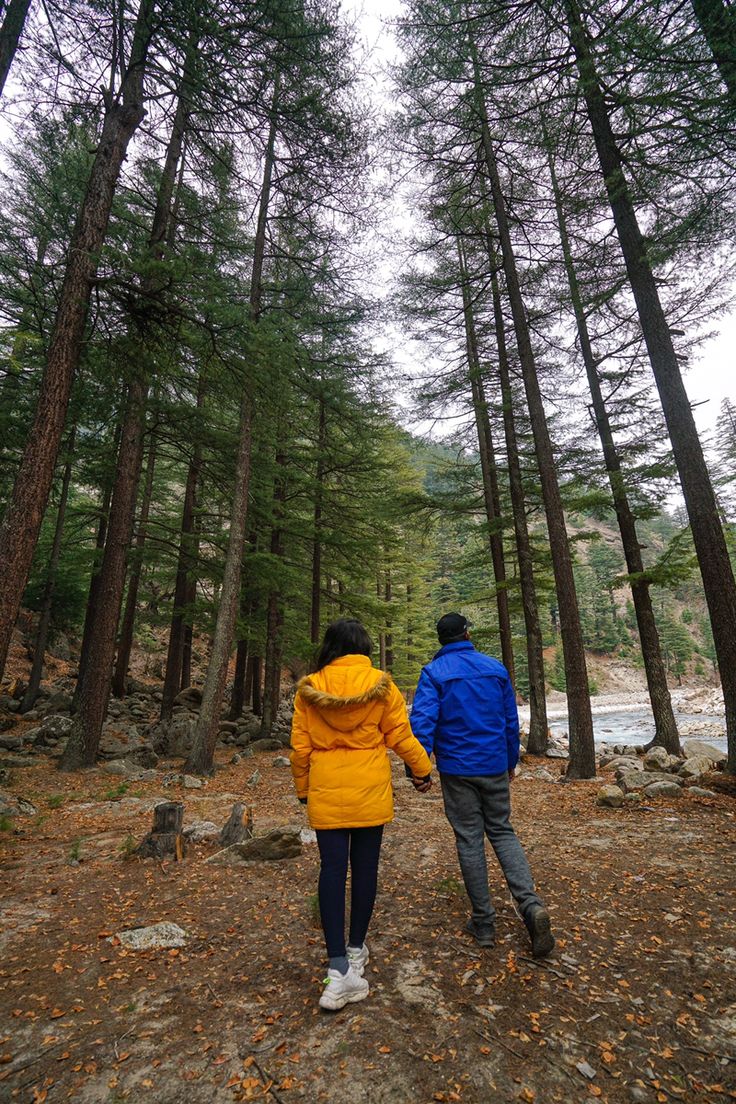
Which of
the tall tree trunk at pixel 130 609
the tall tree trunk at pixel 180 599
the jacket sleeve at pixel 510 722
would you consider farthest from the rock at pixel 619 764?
the tall tree trunk at pixel 130 609

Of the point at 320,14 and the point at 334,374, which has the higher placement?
the point at 320,14

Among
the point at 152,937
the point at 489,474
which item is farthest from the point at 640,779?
the point at 489,474

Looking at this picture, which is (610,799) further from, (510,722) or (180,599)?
(180,599)

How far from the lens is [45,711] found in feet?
43.5

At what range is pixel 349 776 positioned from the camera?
259cm

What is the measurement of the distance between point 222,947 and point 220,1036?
920mm

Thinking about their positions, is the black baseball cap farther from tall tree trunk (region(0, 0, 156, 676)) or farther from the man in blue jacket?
tall tree trunk (region(0, 0, 156, 676))

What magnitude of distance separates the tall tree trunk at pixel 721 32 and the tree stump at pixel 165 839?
31.3 ft

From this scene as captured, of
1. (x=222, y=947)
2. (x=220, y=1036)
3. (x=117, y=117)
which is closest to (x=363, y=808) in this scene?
(x=220, y=1036)

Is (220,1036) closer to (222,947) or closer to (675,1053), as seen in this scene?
(222,947)

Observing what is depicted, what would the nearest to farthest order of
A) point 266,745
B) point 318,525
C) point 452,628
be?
point 452,628 < point 266,745 < point 318,525

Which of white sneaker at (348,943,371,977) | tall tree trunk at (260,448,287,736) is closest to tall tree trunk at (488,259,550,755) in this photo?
tall tree trunk at (260,448,287,736)

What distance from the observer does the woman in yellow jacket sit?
99.3 inches

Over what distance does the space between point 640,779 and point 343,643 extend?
6679 mm
